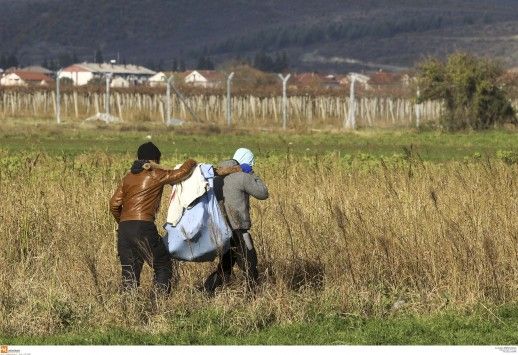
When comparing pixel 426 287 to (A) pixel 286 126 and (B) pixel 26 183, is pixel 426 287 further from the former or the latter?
A: (A) pixel 286 126

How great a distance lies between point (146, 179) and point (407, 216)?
13.2ft

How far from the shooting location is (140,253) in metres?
13.6

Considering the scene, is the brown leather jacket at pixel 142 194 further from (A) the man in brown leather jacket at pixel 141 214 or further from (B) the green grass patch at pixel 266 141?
(B) the green grass patch at pixel 266 141

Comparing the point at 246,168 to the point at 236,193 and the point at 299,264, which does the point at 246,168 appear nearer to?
the point at 236,193

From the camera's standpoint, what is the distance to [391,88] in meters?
79.4

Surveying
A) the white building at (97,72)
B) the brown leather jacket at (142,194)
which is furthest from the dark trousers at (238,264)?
the white building at (97,72)

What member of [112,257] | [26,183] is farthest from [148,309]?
[26,183]

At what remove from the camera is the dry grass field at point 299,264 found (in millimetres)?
13352

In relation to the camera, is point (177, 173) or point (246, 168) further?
point (246, 168)

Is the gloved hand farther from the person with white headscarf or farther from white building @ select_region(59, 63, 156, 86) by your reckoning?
white building @ select_region(59, 63, 156, 86)

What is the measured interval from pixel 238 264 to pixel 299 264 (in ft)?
3.43

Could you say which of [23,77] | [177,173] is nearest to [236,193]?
[177,173]

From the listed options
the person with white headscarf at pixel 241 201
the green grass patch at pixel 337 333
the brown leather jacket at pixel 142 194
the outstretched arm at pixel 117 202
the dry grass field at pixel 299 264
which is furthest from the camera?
the person with white headscarf at pixel 241 201

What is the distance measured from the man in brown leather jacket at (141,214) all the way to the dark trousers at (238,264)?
722 mm
